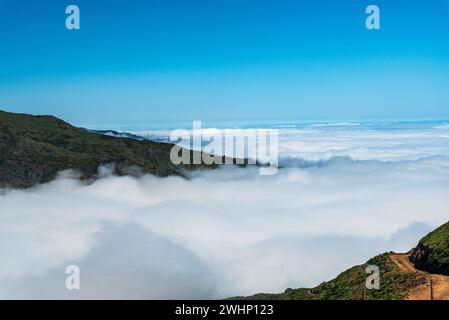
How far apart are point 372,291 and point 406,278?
16.3 feet

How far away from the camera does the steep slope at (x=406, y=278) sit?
47.8 meters

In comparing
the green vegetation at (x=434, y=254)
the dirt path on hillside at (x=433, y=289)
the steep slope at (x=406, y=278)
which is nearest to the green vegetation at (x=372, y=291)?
the steep slope at (x=406, y=278)

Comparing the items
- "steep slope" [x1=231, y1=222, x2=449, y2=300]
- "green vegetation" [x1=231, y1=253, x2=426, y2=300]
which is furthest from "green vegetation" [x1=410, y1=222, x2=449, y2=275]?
"green vegetation" [x1=231, y1=253, x2=426, y2=300]

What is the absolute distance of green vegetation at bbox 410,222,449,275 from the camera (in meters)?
52.9

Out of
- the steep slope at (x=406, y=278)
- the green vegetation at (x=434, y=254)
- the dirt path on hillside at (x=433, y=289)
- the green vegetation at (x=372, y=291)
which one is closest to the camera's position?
the dirt path on hillside at (x=433, y=289)

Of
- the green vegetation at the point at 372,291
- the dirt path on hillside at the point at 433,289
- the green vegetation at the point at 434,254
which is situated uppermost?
the green vegetation at the point at 434,254

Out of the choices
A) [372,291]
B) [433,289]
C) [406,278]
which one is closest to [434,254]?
[406,278]

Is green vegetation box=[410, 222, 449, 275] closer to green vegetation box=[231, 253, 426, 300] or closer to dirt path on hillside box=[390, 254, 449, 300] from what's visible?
dirt path on hillside box=[390, 254, 449, 300]

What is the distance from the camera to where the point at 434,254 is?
55.8 metres

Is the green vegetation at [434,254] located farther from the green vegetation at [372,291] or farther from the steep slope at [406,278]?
the green vegetation at [372,291]
